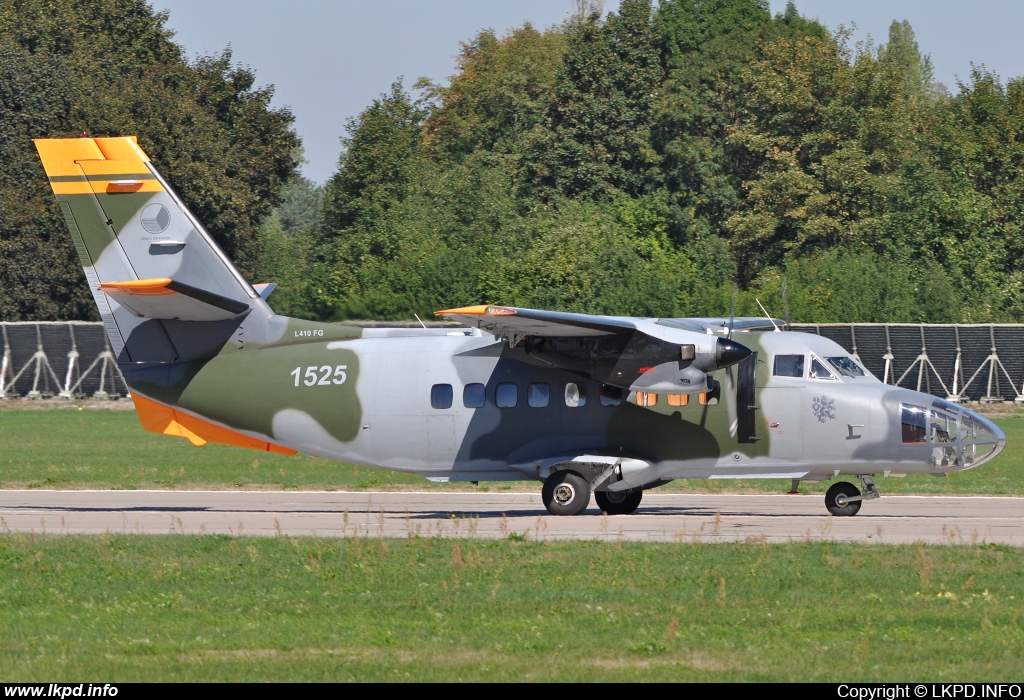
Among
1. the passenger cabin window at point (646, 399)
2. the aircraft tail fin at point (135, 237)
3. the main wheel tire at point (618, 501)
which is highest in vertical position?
the aircraft tail fin at point (135, 237)

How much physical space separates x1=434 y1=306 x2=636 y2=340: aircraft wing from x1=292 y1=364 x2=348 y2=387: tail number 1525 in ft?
9.91

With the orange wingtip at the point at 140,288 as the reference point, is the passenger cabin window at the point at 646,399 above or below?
below

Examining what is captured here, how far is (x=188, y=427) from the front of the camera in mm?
22641

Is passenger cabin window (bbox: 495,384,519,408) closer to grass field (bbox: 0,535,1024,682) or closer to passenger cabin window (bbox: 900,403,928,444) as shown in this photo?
grass field (bbox: 0,535,1024,682)

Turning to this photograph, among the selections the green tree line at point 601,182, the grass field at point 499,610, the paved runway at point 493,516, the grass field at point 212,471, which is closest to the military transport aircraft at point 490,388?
the paved runway at point 493,516

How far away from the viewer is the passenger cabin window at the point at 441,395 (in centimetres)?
2197

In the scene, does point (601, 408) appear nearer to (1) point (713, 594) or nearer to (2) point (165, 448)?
(1) point (713, 594)

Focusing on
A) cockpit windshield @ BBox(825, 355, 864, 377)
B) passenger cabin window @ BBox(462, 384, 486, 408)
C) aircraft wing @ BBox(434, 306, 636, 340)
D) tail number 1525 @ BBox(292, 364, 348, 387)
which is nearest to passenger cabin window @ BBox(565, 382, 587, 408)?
aircraft wing @ BBox(434, 306, 636, 340)

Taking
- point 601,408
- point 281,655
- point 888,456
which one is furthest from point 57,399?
point 281,655

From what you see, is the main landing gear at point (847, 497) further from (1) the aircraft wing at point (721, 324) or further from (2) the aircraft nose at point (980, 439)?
(1) the aircraft wing at point (721, 324)

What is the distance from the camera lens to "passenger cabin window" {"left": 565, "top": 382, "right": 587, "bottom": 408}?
21.5 meters

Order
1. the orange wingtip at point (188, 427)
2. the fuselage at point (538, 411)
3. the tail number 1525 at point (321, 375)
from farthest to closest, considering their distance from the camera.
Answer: the orange wingtip at point (188, 427) < the tail number 1525 at point (321, 375) < the fuselage at point (538, 411)

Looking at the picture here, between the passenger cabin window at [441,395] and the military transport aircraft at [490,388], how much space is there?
1.0 inches

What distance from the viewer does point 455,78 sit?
317 ft
